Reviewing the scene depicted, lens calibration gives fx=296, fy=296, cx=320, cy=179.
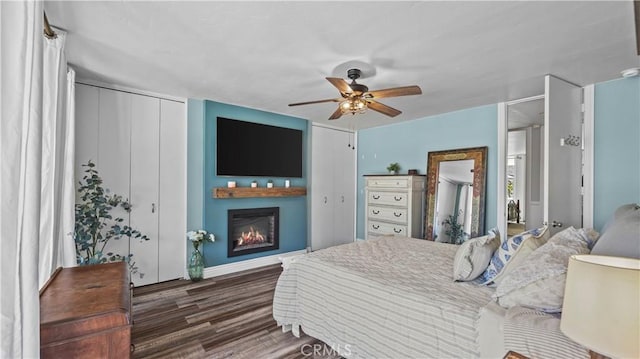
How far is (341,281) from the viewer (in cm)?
214

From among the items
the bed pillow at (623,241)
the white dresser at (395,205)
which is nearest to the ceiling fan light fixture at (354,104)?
the bed pillow at (623,241)

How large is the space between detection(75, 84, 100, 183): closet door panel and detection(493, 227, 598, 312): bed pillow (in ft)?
13.0

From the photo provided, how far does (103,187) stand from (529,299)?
13.1 feet

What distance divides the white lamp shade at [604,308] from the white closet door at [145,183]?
398cm

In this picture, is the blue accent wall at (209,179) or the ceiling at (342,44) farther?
the blue accent wall at (209,179)

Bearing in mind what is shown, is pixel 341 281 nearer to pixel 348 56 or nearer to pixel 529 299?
pixel 529 299

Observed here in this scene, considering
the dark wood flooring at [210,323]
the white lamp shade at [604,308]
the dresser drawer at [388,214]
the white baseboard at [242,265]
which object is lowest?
the dark wood flooring at [210,323]

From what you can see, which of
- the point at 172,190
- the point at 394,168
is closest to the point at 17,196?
the point at 172,190

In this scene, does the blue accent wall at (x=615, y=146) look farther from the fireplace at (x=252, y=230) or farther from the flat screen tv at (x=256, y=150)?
the fireplace at (x=252, y=230)

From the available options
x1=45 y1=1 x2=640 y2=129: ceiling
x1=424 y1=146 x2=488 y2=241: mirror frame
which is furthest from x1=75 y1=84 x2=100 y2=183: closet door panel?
x1=424 y1=146 x2=488 y2=241: mirror frame

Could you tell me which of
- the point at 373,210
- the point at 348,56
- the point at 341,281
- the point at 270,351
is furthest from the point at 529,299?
the point at 373,210

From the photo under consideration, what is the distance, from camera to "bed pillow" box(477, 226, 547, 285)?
1.75 metres

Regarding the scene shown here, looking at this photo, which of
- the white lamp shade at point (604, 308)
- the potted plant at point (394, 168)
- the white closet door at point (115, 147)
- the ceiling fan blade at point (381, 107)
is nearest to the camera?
the white lamp shade at point (604, 308)

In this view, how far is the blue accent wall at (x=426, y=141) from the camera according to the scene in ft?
13.7
